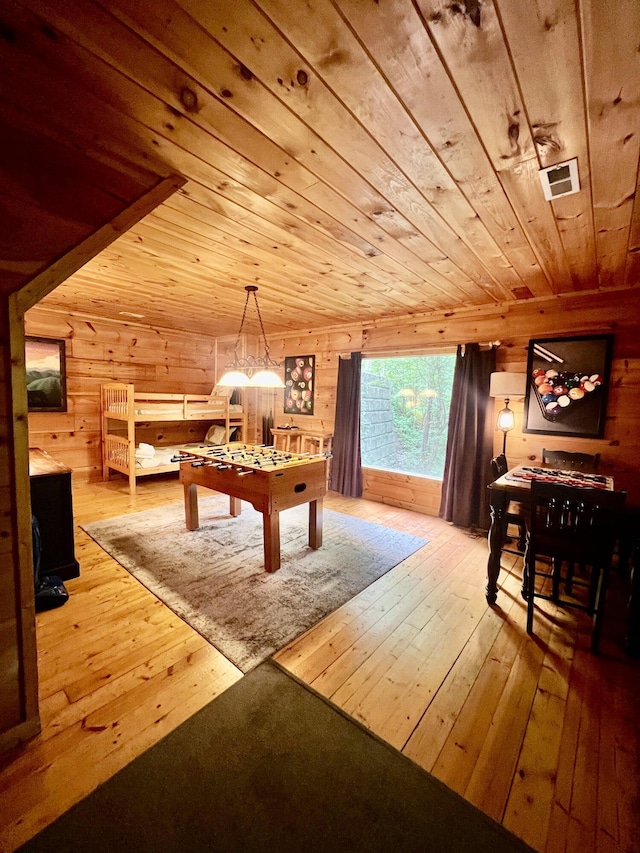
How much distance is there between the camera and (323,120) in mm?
1275

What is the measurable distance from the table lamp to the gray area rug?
1.41m

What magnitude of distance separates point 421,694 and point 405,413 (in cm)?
393

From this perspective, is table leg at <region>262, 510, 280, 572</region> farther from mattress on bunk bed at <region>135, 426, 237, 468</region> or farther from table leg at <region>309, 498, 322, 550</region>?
mattress on bunk bed at <region>135, 426, 237, 468</region>

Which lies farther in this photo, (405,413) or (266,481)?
(405,413)

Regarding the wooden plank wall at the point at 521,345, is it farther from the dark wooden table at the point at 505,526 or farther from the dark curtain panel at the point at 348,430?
the dark wooden table at the point at 505,526

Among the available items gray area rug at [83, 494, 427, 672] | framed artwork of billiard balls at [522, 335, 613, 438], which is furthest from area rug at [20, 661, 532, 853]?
framed artwork of billiard balls at [522, 335, 613, 438]

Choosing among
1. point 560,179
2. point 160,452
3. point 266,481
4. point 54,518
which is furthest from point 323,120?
point 160,452

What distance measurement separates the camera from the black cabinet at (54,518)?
8.23 ft

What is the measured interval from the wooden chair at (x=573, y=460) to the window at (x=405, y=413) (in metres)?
1.41

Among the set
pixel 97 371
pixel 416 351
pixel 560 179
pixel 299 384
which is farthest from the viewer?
pixel 299 384

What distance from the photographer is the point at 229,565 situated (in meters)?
2.81

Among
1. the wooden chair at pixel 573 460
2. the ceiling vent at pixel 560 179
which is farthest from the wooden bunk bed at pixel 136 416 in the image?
the ceiling vent at pixel 560 179

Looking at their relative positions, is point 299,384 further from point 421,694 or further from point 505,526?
point 421,694

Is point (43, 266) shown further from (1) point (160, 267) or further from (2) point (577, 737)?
(2) point (577, 737)
